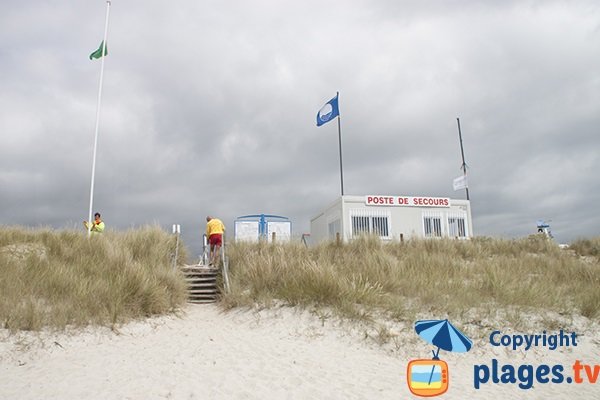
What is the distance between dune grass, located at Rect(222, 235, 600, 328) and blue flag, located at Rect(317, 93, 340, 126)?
1364cm

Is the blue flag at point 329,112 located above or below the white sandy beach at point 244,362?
above

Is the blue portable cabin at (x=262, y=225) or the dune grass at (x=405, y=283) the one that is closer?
the dune grass at (x=405, y=283)

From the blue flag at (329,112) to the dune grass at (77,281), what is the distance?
1603cm

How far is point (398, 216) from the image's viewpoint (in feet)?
78.3

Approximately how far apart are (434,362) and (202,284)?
8.14 m

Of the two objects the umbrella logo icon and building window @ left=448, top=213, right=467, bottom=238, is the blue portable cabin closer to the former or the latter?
building window @ left=448, top=213, right=467, bottom=238

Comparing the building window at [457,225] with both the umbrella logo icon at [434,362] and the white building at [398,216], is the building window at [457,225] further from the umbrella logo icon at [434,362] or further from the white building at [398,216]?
the umbrella logo icon at [434,362]

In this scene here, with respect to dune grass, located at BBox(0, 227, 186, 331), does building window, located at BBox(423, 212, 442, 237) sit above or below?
above

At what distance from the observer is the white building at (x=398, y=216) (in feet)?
75.5

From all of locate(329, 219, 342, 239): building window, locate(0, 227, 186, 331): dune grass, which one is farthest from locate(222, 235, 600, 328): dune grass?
locate(329, 219, 342, 239): building window

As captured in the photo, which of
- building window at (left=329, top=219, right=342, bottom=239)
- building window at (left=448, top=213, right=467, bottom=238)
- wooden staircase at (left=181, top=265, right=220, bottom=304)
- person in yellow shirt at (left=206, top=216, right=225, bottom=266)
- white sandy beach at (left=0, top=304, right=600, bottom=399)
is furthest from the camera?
building window at (left=448, top=213, right=467, bottom=238)

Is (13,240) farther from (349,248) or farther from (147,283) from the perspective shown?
(349,248)

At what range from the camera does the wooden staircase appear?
13167 mm

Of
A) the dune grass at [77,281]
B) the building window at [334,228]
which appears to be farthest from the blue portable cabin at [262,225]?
the dune grass at [77,281]
